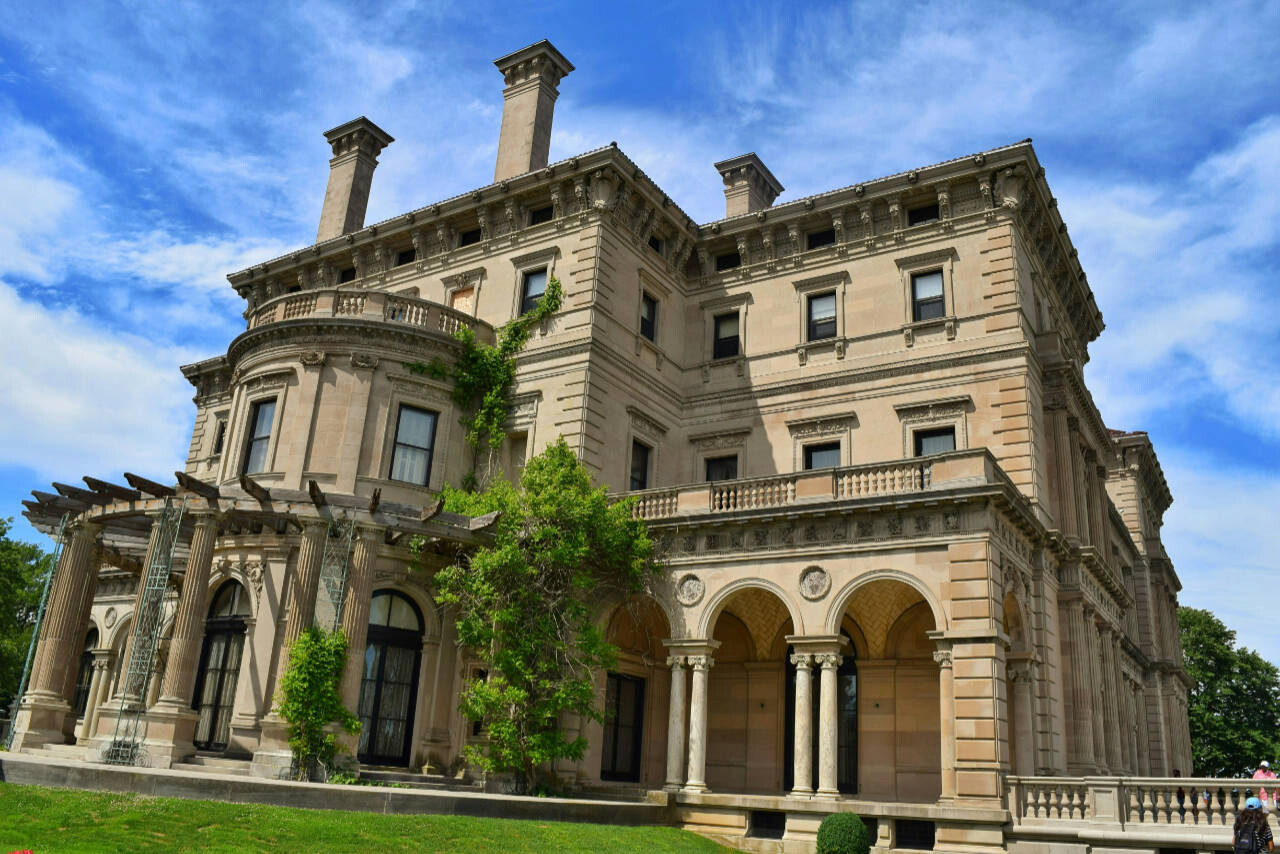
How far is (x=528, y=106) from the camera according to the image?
31.8 metres

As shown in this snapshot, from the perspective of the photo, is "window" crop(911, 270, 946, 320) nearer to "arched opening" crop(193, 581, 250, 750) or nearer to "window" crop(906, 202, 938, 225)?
"window" crop(906, 202, 938, 225)

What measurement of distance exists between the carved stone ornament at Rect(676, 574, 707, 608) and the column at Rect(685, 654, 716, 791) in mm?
1264

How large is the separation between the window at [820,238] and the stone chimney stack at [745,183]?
3814mm

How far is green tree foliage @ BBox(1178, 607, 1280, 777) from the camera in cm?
5997

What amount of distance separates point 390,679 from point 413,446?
596 centimetres

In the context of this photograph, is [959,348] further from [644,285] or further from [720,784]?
[720,784]

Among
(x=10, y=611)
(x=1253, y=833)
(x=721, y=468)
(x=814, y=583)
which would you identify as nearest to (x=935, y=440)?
(x=721, y=468)

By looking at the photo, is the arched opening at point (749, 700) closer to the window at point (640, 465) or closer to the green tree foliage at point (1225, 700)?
the window at point (640, 465)

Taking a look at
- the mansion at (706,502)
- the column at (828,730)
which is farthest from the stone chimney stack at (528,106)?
the column at (828,730)

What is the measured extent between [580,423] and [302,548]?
24.6 feet

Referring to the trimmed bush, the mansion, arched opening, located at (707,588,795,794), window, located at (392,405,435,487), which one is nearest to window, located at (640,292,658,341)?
the mansion

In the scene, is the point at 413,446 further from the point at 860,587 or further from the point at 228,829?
the point at 228,829

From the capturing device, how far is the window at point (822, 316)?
29.1 metres

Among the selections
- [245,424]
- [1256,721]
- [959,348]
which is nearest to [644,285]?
[959,348]
